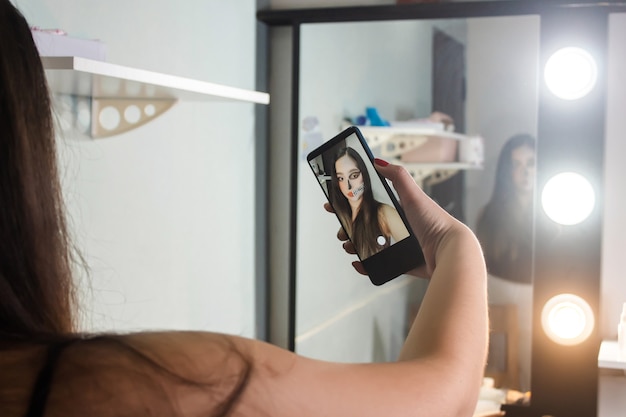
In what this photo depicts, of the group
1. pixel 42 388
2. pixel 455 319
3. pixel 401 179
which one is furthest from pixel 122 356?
pixel 401 179

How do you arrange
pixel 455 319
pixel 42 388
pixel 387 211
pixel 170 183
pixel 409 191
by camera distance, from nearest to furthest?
pixel 42 388, pixel 455 319, pixel 409 191, pixel 387 211, pixel 170 183

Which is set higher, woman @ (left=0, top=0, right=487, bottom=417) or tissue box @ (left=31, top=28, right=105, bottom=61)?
tissue box @ (left=31, top=28, right=105, bottom=61)

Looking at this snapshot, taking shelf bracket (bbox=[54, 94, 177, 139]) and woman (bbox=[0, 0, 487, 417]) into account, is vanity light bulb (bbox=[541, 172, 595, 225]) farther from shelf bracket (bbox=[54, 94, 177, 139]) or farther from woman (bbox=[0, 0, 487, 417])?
woman (bbox=[0, 0, 487, 417])

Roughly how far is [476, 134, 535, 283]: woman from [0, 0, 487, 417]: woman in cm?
87

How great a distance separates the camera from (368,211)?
0.95 meters

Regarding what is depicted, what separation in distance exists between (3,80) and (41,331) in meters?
0.15

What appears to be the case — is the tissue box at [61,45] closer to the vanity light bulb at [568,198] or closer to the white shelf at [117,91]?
the white shelf at [117,91]

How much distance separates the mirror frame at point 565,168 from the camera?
1.42 m

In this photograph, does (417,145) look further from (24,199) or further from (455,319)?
(24,199)

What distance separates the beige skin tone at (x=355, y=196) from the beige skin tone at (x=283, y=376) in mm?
305

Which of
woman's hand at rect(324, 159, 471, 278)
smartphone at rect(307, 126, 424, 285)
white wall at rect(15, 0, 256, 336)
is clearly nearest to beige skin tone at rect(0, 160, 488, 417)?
woman's hand at rect(324, 159, 471, 278)

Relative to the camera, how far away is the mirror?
4.74 ft

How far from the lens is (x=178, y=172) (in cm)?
133

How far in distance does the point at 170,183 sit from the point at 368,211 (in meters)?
0.45
